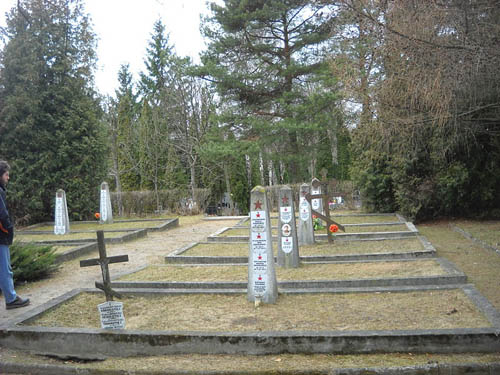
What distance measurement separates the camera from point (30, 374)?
446cm

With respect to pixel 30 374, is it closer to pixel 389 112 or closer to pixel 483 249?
pixel 389 112

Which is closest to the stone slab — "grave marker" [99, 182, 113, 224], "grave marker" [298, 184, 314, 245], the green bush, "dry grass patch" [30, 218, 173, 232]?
the green bush

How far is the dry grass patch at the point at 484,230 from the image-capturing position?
10398mm

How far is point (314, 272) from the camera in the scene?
7617 mm

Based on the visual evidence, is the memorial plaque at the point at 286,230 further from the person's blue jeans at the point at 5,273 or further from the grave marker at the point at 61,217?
the grave marker at the point at 61,217

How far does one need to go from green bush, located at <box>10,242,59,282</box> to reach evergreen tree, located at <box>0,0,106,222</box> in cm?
1149

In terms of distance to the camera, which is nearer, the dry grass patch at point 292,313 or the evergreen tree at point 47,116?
the dry grass patch at point 292,313

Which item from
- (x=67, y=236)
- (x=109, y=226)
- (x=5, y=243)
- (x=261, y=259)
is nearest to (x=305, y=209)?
(x=261, y=259)

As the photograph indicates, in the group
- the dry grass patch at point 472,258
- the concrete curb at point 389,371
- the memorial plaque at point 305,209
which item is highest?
the memorial plaque at point 305,209

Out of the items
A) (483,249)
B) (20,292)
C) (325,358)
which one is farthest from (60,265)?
(483,249)

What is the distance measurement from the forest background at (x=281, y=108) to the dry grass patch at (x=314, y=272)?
3110mm

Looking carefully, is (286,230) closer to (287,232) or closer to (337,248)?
(287,232)

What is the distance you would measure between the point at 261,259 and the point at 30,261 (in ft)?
16.4

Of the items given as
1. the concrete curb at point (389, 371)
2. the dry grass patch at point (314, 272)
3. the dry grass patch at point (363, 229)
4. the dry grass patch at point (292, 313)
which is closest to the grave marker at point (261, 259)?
the dry grass patch at point (292, 313)
